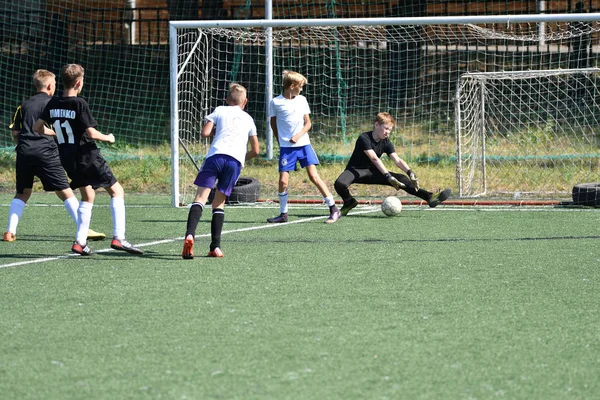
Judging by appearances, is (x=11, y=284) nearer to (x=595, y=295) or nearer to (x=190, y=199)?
(x=595, y=295)

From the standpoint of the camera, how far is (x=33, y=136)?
28.7ft

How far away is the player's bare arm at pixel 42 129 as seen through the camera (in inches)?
309

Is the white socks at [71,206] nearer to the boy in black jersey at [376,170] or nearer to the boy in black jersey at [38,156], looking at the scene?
the boy in black jersey at [38,156]

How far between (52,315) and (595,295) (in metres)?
3.29

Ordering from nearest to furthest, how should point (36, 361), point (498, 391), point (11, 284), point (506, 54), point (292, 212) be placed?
point (498, 391)
point (36, 361)
point (11, 284)
point (292, 212)
point (506, 54)

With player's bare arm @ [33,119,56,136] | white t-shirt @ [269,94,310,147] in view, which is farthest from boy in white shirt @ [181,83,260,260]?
white t-shirt @ [269,94,310,147]

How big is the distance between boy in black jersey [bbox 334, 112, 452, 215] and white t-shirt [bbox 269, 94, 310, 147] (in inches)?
30.6

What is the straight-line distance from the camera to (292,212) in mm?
11648

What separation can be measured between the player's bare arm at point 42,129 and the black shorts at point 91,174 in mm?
369

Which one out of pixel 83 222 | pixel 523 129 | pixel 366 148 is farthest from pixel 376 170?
pixel 523 129

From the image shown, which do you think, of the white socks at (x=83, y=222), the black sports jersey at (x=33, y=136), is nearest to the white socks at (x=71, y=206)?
the black sports jersey at (x=33, y=136)

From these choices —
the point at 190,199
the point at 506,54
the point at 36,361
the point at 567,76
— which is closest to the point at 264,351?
the point at 36,361

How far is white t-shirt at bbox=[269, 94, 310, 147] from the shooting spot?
10.5m

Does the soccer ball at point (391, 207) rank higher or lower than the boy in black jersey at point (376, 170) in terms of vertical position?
lower
